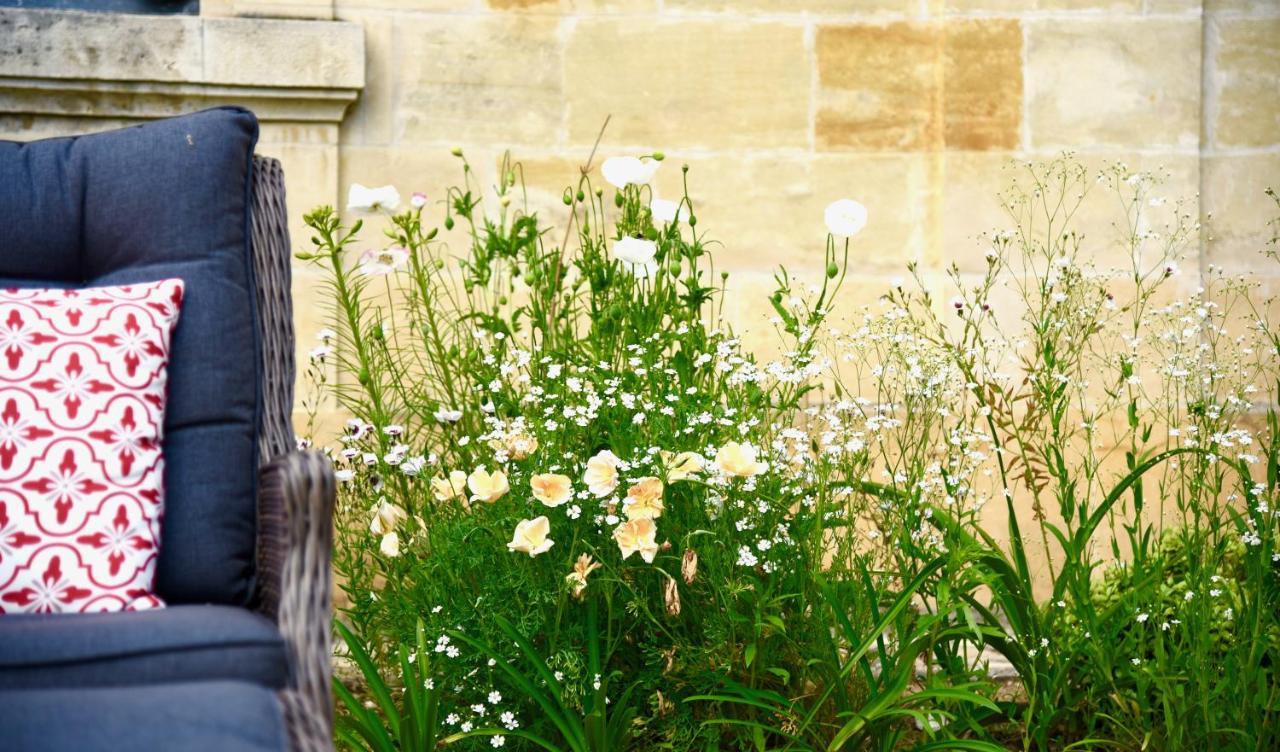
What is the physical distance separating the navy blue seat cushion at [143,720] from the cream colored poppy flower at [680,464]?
95cm

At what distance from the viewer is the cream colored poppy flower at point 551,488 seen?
2191 millimetres

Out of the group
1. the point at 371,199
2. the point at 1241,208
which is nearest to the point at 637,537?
the point at 371,199

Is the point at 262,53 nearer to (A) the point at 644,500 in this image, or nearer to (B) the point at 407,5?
(B) the point at 407,5

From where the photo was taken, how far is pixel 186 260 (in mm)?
1890

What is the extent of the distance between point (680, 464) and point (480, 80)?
1.82 m

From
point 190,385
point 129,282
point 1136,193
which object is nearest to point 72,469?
point 190,385

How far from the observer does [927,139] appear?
3.74 metres

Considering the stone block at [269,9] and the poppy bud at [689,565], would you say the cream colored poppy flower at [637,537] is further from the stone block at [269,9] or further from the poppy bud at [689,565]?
the stone block at [269,9]

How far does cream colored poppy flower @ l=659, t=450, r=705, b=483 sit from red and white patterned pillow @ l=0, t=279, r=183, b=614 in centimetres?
83

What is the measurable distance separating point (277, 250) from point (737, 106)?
2.01 meters

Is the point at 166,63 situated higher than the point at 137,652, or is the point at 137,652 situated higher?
the point at 166,63

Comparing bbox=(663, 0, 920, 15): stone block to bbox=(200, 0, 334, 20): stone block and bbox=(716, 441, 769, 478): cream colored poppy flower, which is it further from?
Answer: bbox=(716, 441, 769, 478): cream colored poppy flower

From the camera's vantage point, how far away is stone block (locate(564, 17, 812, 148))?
3682mm

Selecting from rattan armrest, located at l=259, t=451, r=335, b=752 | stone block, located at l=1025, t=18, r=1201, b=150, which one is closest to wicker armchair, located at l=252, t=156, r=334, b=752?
rattan armrest, located at l=259, t=451, r=335, b=752
